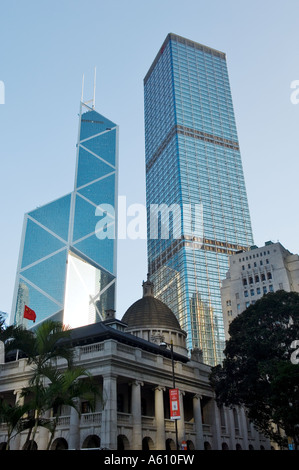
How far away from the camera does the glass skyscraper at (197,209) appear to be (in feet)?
489

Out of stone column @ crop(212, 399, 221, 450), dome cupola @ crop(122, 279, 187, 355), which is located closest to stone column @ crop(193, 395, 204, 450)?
stone column @ crop(212, 399, 221, 450)

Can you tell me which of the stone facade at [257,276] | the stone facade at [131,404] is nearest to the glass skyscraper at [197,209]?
the stone facade at [257,276]

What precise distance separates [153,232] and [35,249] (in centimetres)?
5285

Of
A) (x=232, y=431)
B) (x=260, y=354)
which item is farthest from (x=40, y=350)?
(x=232, y=431)

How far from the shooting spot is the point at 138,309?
238 ft

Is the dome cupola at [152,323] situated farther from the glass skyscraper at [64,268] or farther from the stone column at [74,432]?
the glass skyscraper at [64,268]

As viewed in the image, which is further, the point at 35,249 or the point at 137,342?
the point at 35,249

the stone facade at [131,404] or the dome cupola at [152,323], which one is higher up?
the dome cupola at [152,323]

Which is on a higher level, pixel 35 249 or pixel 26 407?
pixel 35 249

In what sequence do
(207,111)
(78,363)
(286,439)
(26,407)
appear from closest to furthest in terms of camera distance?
(26,407), (78,363), (286,439), (207,111)

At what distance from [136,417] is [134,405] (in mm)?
1126

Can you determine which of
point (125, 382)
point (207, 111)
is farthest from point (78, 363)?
point (207, 111)

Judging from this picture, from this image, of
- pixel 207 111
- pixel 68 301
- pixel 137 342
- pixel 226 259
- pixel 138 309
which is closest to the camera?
pixel 137 342

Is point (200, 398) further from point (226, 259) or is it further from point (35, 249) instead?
point (35, 249)
